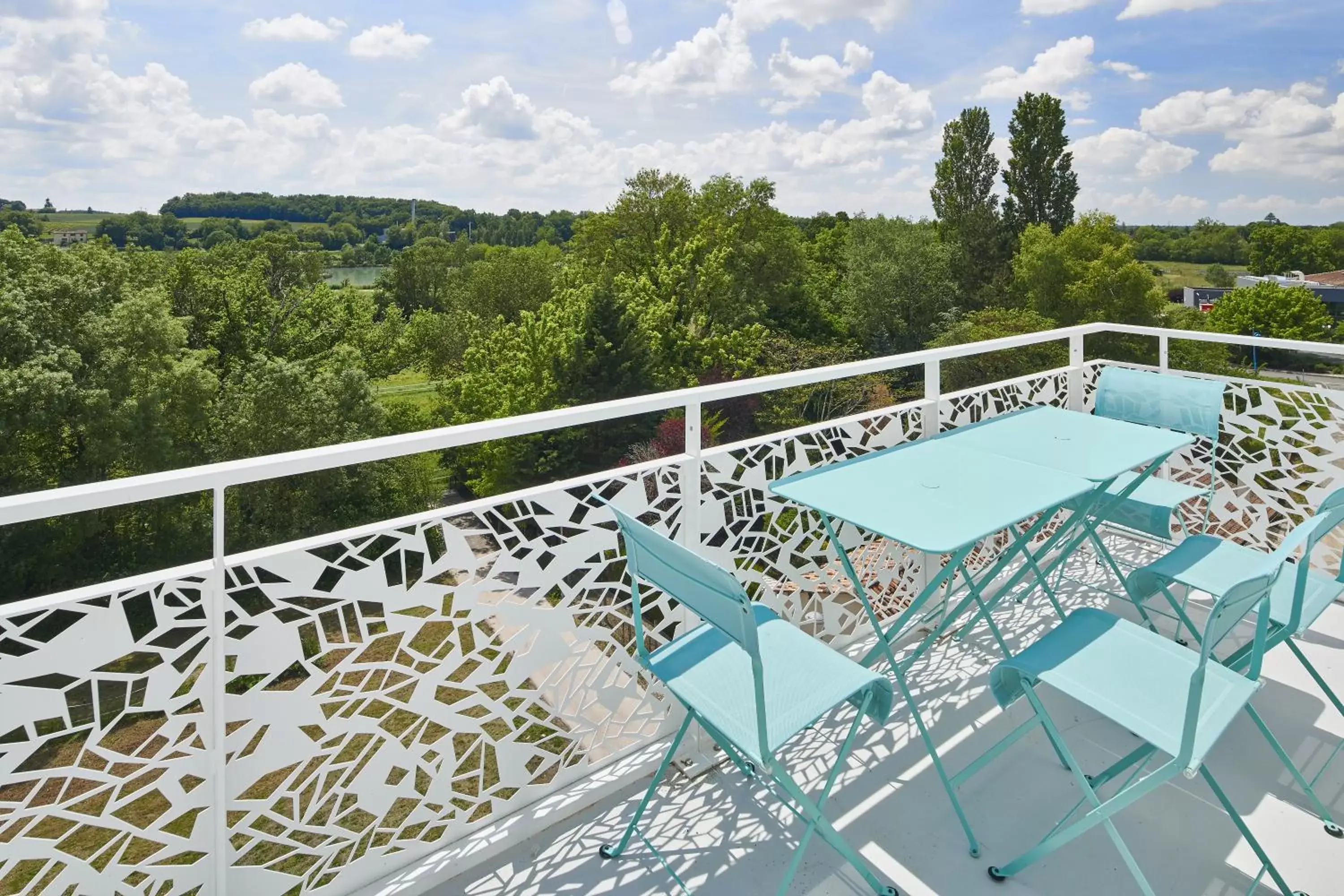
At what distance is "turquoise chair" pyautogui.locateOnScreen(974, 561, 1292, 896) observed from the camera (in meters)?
1.48

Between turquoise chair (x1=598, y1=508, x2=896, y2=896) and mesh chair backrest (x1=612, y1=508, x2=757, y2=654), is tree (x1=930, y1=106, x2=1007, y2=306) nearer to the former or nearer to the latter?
turquoise chair (x1=598, y1=508, x2=896, y2=896)

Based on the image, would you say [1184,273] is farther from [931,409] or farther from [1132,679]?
[1132,679]

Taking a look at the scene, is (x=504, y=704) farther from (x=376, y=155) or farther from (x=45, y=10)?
(x=376, y=155)

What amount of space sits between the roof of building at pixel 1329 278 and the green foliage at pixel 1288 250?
0.81 metres

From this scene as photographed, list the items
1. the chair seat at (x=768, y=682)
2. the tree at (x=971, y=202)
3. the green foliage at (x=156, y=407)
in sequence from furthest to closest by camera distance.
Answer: the tree at (x=971, y=202) → the green foliage at (x=156, y=407) → the chair seat at (x=768, y=682)

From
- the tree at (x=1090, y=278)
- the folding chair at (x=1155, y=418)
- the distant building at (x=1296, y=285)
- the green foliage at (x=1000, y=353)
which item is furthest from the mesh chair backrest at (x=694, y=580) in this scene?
the distant building at (x=1296, y=285)

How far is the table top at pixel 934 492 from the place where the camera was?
1.76 metres

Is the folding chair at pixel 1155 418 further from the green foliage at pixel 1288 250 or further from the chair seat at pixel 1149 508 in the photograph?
the green foliage at pixel 1288 250

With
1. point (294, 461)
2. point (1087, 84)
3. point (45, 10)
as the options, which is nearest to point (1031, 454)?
point (294, 461)

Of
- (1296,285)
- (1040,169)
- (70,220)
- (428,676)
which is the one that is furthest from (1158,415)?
A: (1296,285)

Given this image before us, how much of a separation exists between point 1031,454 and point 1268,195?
43458mm

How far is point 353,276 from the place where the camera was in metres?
43.3

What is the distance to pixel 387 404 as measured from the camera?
95.7 ft

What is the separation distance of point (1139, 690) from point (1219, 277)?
48022 millimetres
